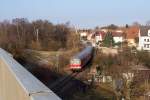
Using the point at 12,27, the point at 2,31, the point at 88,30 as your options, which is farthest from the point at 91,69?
the point at 88,30

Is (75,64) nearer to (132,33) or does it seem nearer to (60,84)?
(60,84)

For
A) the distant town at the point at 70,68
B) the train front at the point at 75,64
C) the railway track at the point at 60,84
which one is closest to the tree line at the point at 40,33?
the distant town at the point at 70,68

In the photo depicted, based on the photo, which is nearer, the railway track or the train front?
the railway track

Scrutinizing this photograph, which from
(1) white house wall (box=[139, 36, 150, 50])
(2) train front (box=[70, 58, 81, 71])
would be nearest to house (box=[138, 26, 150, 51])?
(1) white house wall (box=[139, 36, 150, 50])

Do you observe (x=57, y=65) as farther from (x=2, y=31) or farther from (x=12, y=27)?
(x=12, y=27)

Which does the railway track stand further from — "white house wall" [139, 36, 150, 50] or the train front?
"white house wall" [139, 36, 150, 50]

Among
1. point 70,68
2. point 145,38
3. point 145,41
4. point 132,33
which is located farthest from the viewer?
point 132,33

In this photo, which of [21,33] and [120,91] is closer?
[120,91]

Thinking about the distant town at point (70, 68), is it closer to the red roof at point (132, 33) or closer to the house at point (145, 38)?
the house at point (145, 38)

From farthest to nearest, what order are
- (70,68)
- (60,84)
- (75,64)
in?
(70,68) < (75,64) < (60,84)

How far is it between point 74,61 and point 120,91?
324 inches

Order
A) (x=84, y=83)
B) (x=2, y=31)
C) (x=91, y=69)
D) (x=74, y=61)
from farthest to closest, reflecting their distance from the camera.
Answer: (x=2, y=31), (x=91, y=69), (x=74, y=61), (x=84, y=83)

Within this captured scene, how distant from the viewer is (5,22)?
69312mm

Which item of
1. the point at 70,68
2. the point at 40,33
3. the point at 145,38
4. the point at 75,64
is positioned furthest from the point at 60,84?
the point at 145,38
